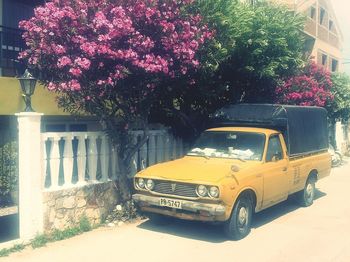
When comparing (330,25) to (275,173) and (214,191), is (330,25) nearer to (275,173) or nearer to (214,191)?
(275,173)

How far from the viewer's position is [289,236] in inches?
277

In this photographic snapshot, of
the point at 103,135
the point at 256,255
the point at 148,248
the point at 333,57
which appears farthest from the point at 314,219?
the point at 333,57

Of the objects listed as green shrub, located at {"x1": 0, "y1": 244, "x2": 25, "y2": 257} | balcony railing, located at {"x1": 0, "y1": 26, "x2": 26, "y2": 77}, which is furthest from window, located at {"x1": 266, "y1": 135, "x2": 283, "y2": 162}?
balcony railing, located at {"x1": 0, "y1": 26, "x2": 26, "y2": 77}

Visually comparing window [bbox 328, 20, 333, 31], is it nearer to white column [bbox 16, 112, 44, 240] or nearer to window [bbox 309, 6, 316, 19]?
window [bbox 309, 6, 316, 19]

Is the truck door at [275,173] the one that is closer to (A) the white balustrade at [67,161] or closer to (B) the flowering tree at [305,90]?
(A) the white balustrade at [67,161]

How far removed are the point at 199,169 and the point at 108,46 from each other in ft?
8.67

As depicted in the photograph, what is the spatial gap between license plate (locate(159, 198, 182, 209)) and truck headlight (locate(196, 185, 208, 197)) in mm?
385

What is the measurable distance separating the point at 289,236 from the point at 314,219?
1487 millimetres

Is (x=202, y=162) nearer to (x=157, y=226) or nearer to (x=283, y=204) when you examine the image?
(x=157, y=226)

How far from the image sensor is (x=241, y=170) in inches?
270

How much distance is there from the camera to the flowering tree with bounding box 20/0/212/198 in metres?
6.83

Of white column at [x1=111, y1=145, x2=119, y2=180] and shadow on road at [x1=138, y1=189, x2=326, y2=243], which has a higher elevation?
white column at [x1=111, y1=145, x2=119, y2=180]

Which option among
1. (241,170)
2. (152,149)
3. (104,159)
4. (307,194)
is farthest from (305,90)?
(104,159)

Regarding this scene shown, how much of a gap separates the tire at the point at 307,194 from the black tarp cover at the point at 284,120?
0.75 metres
